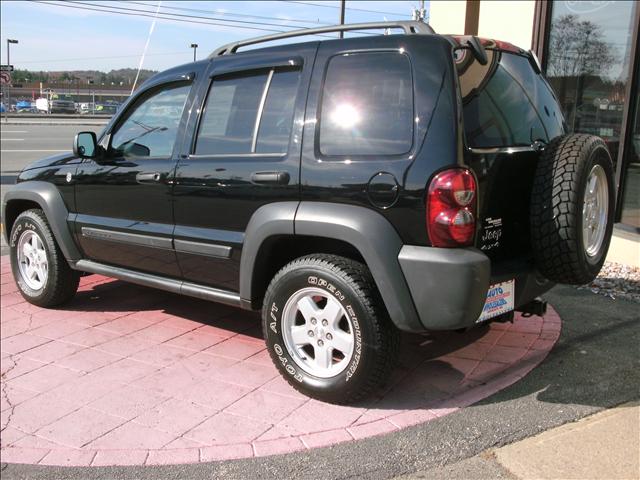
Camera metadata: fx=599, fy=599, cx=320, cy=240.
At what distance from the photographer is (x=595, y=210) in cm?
353

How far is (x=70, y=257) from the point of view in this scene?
479 cm

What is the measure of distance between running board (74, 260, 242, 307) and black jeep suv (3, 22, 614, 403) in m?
0.02

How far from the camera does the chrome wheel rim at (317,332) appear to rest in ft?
10.5

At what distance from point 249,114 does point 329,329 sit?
1410 millimetres

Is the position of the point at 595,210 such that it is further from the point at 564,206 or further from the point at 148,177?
the point at 148,177

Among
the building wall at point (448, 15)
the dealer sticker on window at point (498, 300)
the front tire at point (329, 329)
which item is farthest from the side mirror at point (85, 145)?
the building wall at point (448, 15)

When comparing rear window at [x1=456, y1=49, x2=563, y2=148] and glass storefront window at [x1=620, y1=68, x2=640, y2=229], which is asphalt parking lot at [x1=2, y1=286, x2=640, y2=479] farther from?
glass storefront window at [x1=620, y1=68, x2=640, y2=229]

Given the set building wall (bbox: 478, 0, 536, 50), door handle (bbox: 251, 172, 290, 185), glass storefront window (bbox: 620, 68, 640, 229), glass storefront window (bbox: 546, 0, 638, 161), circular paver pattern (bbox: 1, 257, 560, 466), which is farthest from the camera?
building wall (bbox: 478, 0, 536, 50)

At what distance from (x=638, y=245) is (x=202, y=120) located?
4.55 metres

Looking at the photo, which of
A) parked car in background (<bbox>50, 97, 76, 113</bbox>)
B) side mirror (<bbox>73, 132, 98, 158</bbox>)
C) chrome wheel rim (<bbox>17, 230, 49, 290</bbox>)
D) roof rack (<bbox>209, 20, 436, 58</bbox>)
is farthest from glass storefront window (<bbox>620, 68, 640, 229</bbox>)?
parked car in background (<bbox>50, 97, 76, 113</bbox>)

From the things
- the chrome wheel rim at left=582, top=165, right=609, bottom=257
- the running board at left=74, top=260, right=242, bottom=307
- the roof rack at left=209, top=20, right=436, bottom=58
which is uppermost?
the roof rack at left=209, top=20, right=436, bottom=58

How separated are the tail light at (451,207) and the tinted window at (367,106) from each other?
269 mm

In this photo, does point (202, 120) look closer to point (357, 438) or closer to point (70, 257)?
point (70, 257)

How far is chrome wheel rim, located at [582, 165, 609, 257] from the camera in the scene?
339 centimetres
